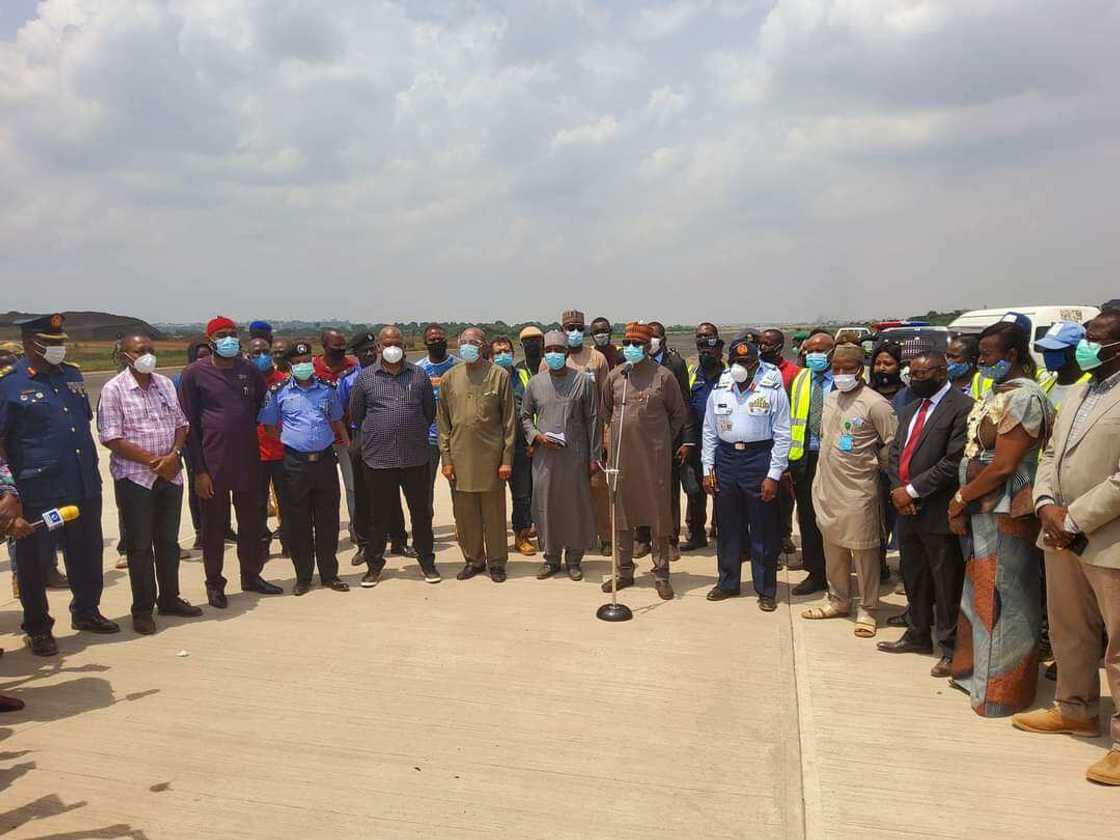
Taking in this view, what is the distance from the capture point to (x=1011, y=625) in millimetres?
3848

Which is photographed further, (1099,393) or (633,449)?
(633,449)

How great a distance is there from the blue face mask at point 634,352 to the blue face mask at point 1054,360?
271 centimetres

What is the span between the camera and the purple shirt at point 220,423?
5773 millimetres

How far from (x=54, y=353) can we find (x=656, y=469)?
418cm

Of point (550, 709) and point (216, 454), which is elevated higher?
point (216, 454)

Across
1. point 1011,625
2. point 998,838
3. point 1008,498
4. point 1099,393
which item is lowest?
point 998,838

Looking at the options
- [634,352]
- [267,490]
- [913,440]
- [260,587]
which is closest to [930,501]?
[913,440]

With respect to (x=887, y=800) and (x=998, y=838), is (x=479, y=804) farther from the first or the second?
(x=998, y=838)

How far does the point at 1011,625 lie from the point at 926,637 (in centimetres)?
85

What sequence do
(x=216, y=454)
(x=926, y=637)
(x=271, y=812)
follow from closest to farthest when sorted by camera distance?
(x=271, y=812), (x=926, y=637), (x=216, y=454)

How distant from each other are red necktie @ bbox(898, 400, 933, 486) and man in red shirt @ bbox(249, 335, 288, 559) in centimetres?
451

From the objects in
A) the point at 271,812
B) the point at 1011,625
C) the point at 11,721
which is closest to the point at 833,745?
the point at 1011,625

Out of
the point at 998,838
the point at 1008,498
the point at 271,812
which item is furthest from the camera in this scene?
the point at 1008,498

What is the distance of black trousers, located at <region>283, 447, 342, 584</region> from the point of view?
598 centimetres
